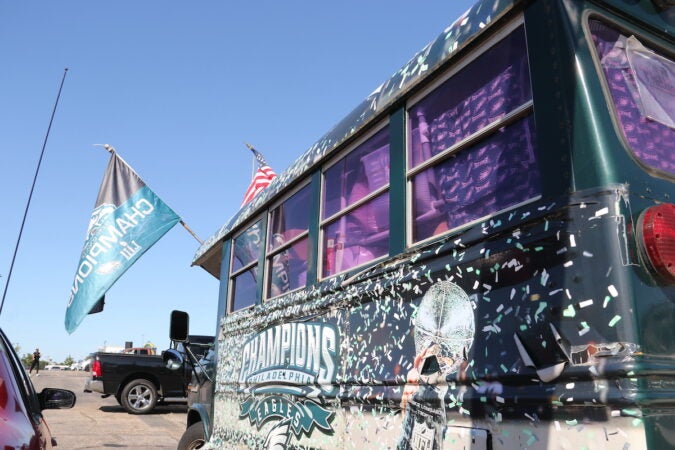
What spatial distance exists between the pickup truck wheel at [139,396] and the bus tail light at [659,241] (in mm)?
11878

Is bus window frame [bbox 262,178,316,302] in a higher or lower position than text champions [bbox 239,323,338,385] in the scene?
higher

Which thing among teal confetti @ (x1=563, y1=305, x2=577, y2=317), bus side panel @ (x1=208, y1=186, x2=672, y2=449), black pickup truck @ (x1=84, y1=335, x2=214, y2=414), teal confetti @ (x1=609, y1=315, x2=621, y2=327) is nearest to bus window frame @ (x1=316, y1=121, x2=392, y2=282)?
bus side panel @ (x1=208, y1=186, x2=672, y2=449)

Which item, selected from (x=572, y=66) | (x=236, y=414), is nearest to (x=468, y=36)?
(x=572, y=66)

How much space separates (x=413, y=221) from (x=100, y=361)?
11.1m

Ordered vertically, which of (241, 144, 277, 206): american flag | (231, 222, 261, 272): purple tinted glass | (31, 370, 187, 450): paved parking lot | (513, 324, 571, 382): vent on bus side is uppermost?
(241, 144, 277, 206): american flag

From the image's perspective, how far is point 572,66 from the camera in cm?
168

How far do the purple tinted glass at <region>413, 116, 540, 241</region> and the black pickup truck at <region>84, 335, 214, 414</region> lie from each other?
407 inches

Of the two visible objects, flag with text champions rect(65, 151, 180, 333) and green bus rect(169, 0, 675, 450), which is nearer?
green bus rect(169, 0, 675, 450)

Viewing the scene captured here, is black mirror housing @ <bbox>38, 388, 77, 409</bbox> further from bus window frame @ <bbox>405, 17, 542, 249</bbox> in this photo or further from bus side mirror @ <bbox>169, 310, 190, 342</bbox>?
bus window frame @ <bbox>405, 17, 542, 249</bbox>

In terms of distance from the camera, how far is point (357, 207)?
283cm

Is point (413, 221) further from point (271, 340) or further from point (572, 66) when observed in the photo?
point (271, 340)

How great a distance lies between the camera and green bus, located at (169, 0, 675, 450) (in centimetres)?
145

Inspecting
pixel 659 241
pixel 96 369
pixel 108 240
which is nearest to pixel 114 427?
pixel 96 369

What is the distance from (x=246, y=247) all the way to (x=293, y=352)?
146cm
